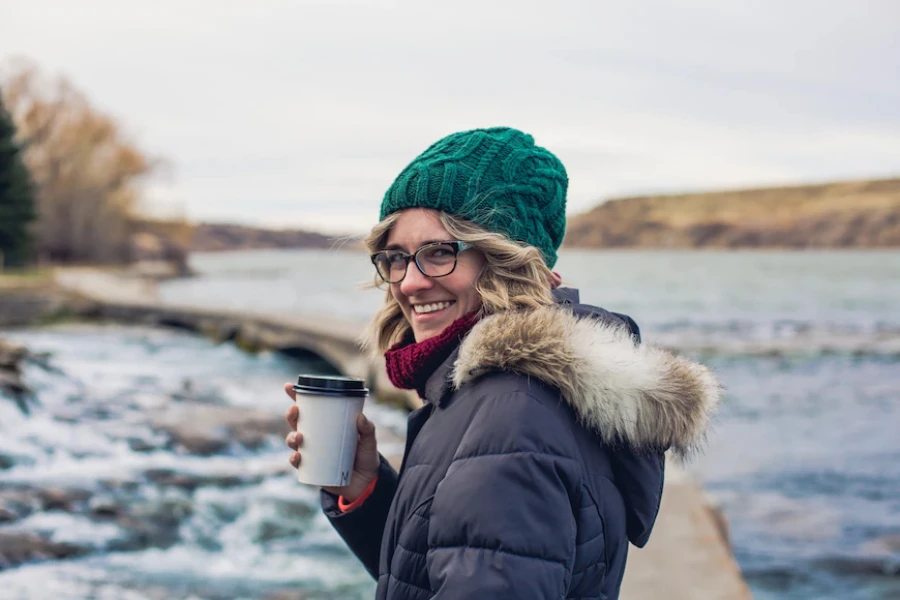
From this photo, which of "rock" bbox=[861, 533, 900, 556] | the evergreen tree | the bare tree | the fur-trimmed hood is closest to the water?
"rock" bbox=[861, 533, 900, 556]

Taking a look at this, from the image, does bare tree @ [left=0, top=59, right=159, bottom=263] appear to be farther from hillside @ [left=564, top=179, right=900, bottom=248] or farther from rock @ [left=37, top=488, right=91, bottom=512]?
hillside @ [left=564, top=179, right=900, bottom=248]

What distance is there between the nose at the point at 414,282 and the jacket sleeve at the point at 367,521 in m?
0.63

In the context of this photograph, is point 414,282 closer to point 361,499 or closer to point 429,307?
point 429,307

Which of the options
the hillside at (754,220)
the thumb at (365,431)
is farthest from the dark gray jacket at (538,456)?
the hillside at (754,220)

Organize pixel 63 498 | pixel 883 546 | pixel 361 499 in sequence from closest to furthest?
pixel 361 499
pixel 63 498
pixel 883 546

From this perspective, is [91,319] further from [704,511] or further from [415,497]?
[415,497]

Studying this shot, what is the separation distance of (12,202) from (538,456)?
38940mm

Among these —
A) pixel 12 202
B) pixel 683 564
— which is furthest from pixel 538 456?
pixel 12 202

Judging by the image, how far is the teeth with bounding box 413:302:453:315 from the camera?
2.03 metres

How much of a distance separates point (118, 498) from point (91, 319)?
2269cm

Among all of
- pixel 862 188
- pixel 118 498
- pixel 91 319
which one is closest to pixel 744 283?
pixel 91 319

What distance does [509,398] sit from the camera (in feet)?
5.45

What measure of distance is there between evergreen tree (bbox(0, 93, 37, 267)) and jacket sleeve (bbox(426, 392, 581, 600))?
37.6 meters

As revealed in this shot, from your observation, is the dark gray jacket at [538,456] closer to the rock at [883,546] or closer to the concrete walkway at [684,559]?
the concrete walkway at [684,559]
